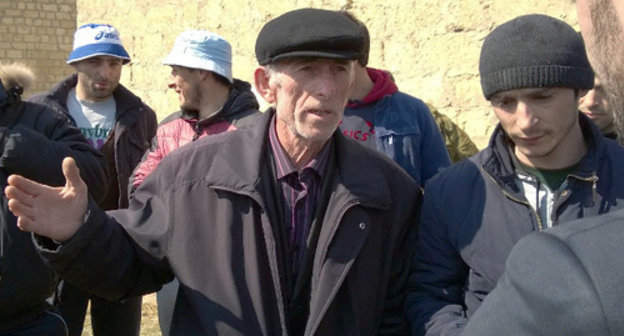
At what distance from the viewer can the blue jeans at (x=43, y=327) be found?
2.88 m

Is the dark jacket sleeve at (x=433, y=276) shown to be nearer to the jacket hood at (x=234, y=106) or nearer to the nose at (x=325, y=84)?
the nose at (x=325, y=84)

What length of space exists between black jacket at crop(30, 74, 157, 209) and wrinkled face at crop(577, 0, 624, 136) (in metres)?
3.76

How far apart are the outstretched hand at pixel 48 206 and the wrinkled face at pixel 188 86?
2.06m

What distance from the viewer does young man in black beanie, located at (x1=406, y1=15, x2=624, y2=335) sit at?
204 cm

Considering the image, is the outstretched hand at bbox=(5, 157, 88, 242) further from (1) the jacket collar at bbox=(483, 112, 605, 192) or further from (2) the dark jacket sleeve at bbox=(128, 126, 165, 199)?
(2) the dark jacket sleeve at bbox=(128, 126, 165, 199)

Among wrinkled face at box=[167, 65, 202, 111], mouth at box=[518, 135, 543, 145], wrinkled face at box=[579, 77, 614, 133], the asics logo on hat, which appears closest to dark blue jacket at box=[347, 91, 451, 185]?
wrinkled face at box=[579, 77, 614, 133]

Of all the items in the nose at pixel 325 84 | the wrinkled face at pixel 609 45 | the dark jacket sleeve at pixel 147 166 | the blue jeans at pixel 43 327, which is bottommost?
the blue jeans at pixel 43 327

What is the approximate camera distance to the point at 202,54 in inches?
165

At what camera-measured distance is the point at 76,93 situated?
467cm

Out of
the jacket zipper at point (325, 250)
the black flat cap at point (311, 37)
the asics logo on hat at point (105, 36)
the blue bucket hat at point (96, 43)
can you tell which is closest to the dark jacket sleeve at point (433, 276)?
the jacket zipper at point (325, 250)

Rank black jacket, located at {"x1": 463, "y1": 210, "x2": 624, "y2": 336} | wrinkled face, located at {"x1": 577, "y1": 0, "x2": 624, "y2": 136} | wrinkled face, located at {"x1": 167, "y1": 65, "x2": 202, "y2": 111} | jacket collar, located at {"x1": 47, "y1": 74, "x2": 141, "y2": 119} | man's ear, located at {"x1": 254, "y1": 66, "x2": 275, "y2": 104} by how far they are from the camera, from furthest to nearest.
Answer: jacket collar, located at {"x1": 47, "y1": 74, "x2": 141, "y2": 119} < wrinkled face, located at {"x1": 167, "y1": 65, "x2": 202, "y2": 111} < man's ear, located at {"x1": 254, "y1": 66, "x2": 275, "y2": 104} < wrinkled face, located at {"x1": 577, "y1": 0, "x2": 624, "y2": 136} < black jacket, located at {"x1": 463, "y1": 210, "x2": 624, "y2": 336}

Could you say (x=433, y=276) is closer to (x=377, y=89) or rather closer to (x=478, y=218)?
(x=478, y=218)

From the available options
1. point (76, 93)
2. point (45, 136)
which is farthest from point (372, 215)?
point (76, 93)

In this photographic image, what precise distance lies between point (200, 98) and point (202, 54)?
261mm
